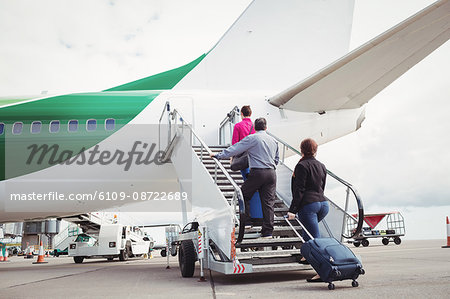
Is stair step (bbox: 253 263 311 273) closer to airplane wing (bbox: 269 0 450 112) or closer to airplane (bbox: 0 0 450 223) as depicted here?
airplane wing (bbox: 269 0 450 112)

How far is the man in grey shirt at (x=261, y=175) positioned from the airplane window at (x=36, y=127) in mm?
6214

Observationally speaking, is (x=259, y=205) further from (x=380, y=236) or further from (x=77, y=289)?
(x=380, y=236)

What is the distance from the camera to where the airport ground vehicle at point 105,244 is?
14688mm

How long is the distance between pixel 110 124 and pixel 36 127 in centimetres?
179

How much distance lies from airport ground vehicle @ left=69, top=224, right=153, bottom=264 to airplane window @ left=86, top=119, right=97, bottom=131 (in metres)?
6.16

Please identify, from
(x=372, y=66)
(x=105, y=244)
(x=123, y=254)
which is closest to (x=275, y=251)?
(x=372, y=66)

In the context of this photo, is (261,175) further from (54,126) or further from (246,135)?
(54,126)

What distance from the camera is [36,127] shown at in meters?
9.78

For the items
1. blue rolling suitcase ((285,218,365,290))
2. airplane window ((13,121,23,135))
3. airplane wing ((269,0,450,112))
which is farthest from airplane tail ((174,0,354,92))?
blue rolling suitcase ((285,218,365,290))

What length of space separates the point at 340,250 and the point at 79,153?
7.12m

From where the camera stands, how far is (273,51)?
11992 millimetres

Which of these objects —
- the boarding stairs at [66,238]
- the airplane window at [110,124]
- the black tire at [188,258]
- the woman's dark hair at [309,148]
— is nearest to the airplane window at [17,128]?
the airplane window at [110,124]

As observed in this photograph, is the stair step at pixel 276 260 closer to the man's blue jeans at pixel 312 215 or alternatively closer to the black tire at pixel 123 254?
the man's blue jeans at pixel 312 215

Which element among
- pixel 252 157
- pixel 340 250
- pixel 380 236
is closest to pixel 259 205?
pixel 252 157
